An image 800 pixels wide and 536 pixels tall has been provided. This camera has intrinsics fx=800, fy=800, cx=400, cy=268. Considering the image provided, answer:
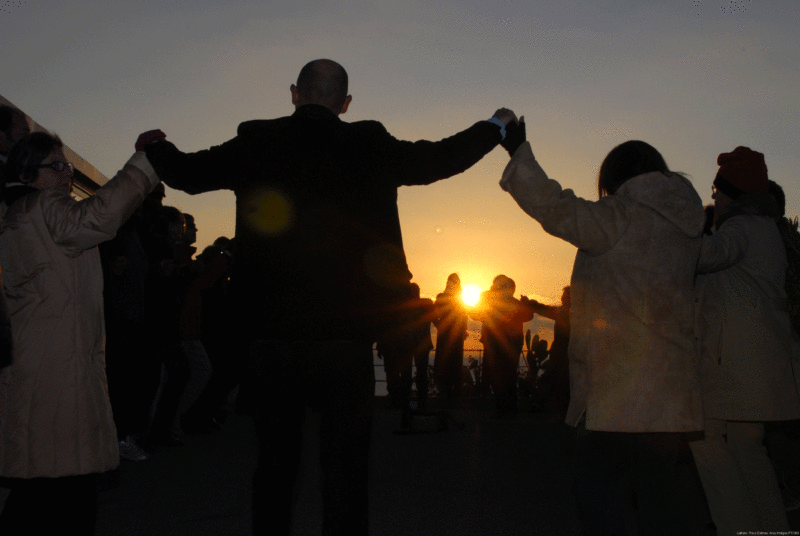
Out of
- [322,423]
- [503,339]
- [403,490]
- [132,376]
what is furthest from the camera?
[503,339]

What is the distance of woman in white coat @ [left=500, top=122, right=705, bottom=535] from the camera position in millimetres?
2838

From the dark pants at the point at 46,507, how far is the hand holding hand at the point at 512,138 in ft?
6.57

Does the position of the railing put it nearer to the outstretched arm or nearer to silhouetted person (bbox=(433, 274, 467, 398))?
silhouetted person (bbox=(433, 274, 467, 398))

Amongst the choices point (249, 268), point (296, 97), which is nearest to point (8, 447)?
point (249, 268)

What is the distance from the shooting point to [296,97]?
10.1 feet

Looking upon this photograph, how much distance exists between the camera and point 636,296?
2859 mm

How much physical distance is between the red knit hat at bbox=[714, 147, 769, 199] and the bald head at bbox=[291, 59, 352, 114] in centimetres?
202

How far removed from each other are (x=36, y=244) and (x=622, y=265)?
83.0 inches

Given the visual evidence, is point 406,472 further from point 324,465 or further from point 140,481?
point 324,465

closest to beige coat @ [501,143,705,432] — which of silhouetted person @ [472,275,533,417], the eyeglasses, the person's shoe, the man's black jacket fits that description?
the man's black jacket

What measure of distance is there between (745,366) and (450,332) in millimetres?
10219

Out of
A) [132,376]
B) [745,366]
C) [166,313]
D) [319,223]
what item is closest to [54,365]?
[319,223]

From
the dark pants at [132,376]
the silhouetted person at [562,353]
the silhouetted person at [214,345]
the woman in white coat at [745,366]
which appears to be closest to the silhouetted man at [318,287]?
the woman in white coat at [745,366]

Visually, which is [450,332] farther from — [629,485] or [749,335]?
[629,485]
